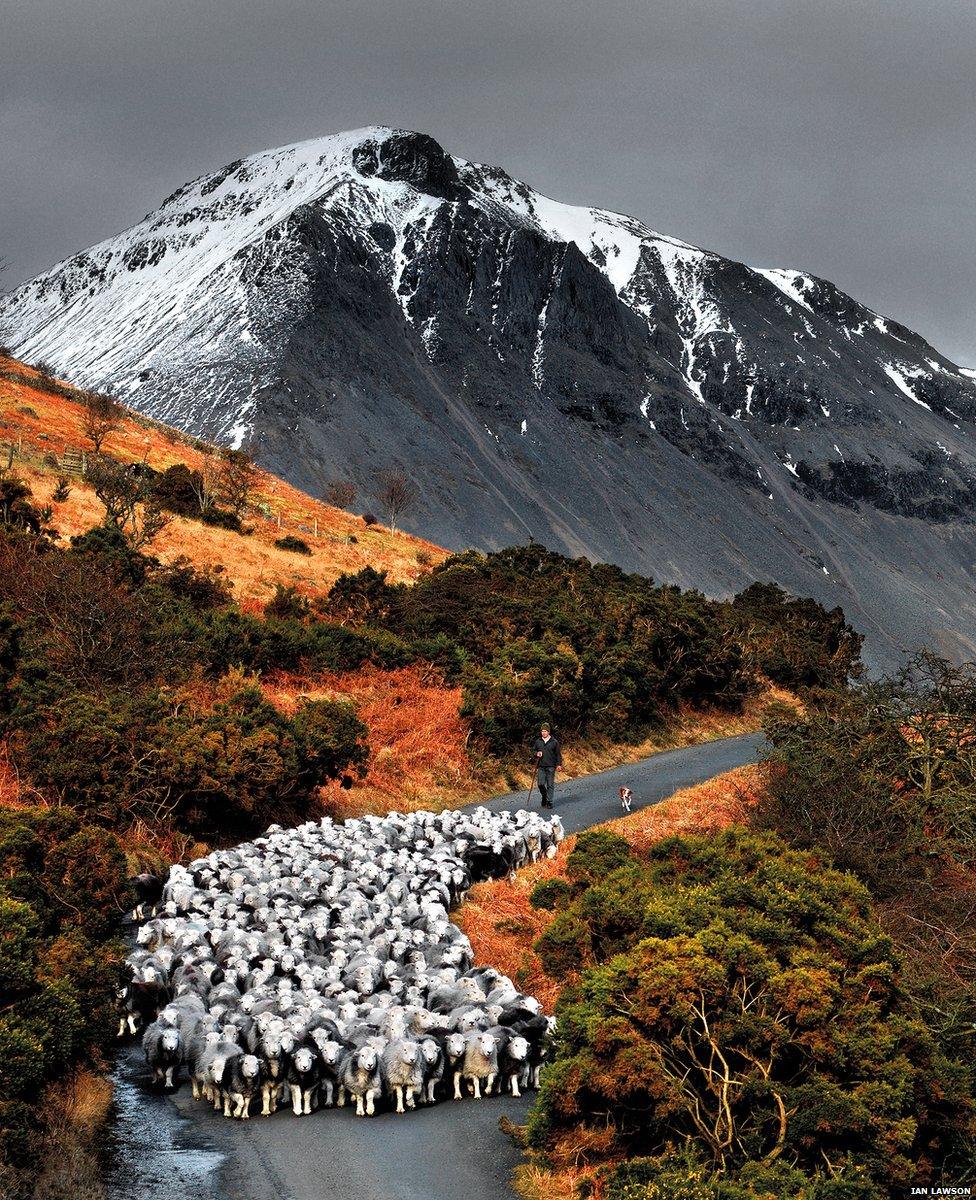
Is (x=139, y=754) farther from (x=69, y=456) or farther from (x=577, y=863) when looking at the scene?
(x=69, y=456)

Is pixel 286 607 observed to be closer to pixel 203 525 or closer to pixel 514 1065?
pixel 203 525

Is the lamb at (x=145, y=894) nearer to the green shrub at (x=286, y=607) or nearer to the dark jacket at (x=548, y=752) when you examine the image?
the dark jacket at (x=548, y=752)

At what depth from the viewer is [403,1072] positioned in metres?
12.3

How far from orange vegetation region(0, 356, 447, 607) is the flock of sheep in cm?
2201

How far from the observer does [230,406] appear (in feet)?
552

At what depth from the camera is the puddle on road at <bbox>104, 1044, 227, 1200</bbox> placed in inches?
420

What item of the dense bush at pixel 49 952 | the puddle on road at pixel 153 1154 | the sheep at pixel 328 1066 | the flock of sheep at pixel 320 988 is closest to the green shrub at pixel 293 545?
the flock of sheep at pixel 320 988

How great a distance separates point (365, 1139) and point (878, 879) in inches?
391

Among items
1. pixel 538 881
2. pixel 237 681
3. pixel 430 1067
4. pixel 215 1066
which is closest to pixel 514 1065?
pixel 430 1067

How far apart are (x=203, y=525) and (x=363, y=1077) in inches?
1607

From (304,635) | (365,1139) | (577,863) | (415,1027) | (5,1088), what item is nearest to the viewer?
(5,1088)

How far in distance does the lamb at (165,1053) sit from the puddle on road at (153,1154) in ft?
0.65

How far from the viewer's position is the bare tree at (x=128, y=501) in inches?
1634

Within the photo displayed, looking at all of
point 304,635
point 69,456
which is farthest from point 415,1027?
point 69,456
